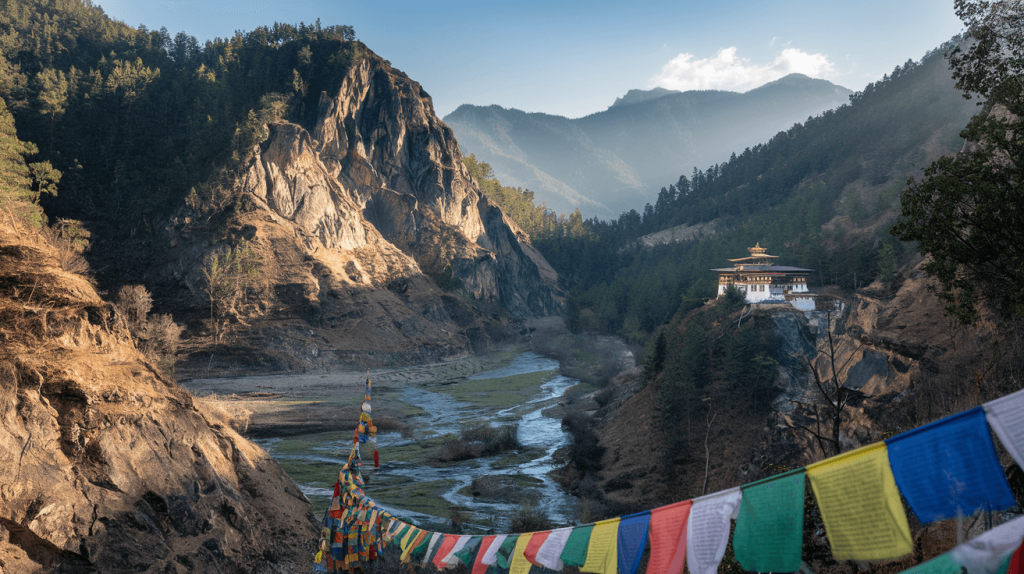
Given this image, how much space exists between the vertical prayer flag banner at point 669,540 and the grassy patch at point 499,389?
51914 millimetres

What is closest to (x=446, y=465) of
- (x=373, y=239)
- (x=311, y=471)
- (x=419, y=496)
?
(x=419, y=496)

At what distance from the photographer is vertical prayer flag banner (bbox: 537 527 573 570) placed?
324 inches

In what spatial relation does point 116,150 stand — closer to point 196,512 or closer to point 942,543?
point 196,512

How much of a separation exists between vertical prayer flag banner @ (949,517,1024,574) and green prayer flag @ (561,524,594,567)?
505 cm

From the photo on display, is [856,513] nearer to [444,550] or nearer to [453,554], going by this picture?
[453,554]

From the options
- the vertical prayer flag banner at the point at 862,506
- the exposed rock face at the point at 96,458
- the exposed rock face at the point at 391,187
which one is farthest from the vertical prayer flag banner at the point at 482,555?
the exposed rock face at the point at 391,187

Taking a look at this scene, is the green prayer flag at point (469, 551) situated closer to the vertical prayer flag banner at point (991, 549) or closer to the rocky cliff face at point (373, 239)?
the vertical prayer flag banner at point (991, 549)

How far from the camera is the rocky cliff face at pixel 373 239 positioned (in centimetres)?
7144

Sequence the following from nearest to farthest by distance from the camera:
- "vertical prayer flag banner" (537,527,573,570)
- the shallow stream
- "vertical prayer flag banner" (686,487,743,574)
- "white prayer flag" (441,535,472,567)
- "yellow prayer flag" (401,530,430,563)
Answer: "vertical prayer flag banner" (686,487,743,574)
"vertical prayer flag banner" (537,527,573,570)
"white prayer flag" (441,535,472,567)
"yellow prayer flag" (401,530,430,563)
the shallow stream

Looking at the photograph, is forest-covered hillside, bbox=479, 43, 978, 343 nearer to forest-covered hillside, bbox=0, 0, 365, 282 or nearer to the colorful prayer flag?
the colorful prayer flag

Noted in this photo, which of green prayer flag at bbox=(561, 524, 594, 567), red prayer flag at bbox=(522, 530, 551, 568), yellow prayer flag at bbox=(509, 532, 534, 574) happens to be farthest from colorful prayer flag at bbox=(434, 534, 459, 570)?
green prayer flag at bbox=(561, 524, 594, 567)

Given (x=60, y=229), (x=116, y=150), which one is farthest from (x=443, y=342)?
(x=116, y=150)

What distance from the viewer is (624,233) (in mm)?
164750

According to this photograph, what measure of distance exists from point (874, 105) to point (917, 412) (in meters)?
138
